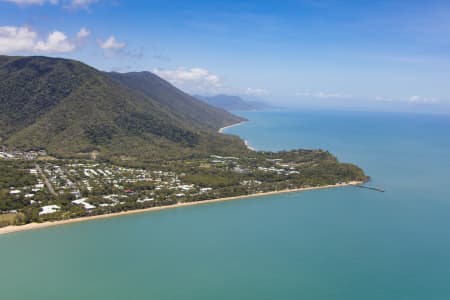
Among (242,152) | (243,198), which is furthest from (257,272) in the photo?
(242,152)

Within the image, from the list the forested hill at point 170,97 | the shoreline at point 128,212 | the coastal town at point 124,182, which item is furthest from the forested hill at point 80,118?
the forested hill at point 170,97

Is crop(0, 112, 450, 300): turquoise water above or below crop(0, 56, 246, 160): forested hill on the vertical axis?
below

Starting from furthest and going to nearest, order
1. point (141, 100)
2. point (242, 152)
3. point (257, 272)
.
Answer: point (141, 100) < point (242, 152) < point (257, 272)

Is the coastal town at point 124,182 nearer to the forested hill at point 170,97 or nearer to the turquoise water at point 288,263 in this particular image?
the turquoise water at point 288,263

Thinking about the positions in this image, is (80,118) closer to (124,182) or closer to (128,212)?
(124,182)

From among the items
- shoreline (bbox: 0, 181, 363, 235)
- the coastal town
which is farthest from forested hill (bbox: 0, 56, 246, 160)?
shoreline (bbox: 0, 181, 363, 235)

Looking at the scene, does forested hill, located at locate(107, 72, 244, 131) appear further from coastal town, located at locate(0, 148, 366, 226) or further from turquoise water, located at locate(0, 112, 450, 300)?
turquoise water, located at locate(0, 112, 450, 300)

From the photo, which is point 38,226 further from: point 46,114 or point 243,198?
point 46,114

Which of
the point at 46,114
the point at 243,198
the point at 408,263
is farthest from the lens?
the point at 46,114
